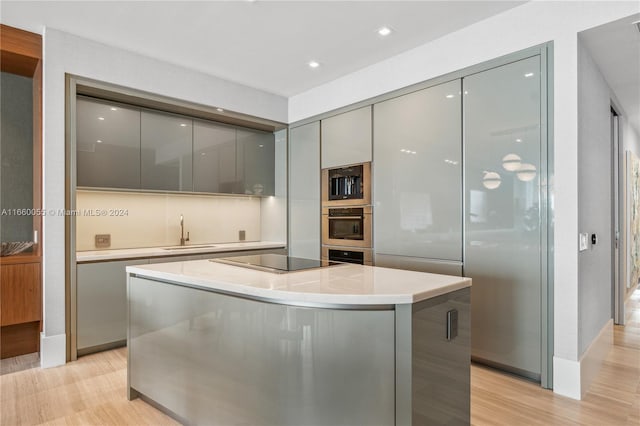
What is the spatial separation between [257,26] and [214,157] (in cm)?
176

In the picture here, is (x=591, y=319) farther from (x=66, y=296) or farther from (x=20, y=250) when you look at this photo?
(x=20, y=250)

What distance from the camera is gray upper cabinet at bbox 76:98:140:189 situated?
325 cm

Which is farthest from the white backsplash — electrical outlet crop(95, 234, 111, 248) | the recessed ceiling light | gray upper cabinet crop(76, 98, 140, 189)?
the recessed ceiling light

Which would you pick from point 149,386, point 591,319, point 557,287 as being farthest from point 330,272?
point 591,319

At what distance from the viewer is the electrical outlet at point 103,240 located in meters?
3.69

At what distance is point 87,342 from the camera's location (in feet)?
10.0

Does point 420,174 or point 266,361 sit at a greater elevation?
point 420,174

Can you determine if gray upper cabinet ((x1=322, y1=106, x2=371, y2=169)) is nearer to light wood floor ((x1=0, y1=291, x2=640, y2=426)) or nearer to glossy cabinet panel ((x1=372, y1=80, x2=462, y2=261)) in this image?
glossy cabinet panel ((x1=372, y1=80, x2=462, y2=261))

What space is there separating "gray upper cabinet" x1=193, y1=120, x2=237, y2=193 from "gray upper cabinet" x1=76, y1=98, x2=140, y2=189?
2.09ft

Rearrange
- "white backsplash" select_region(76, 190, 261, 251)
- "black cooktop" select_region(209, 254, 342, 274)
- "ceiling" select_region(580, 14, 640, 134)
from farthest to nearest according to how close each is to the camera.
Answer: "white backsplash" select_region(76, 190, 261, 251) → "ceiling" select_region(580, 14, 640, 134) → "black cooktop" select_region(209, 254, 342, 274)

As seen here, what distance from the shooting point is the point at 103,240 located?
3.72 meters

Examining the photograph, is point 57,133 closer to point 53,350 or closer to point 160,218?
point 160,218

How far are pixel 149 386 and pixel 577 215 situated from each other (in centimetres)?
287

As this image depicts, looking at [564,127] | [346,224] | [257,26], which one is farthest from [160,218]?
[564,127]
